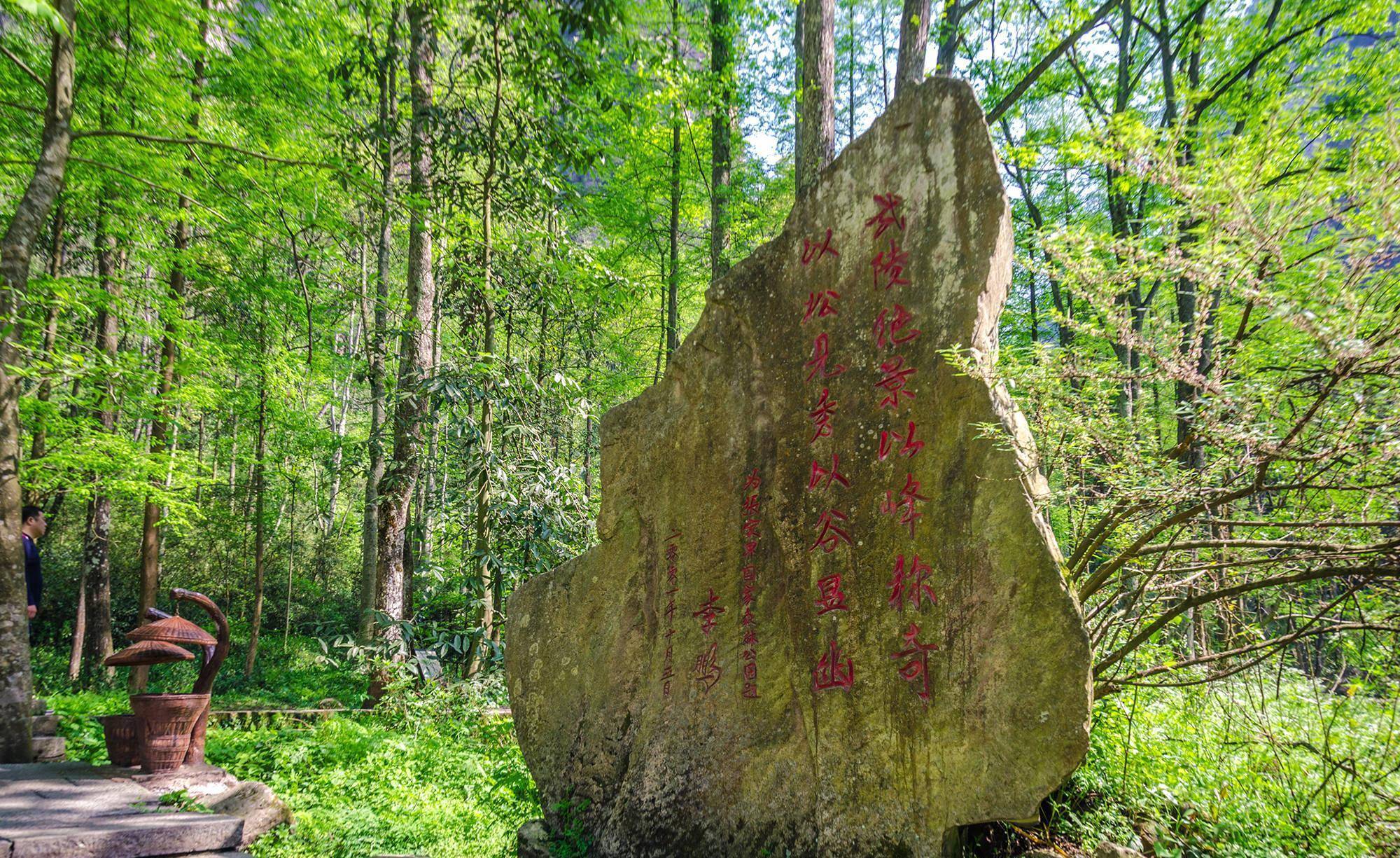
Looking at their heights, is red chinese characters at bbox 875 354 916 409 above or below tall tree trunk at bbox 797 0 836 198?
below

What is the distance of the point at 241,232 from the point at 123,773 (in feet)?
18.0

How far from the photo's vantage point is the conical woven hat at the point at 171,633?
445cm

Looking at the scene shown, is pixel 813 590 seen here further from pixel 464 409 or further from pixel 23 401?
pixel 23 401

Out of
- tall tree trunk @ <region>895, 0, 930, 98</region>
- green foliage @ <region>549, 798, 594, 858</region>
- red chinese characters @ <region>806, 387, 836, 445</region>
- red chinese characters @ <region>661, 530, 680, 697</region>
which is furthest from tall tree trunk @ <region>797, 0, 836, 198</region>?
green foliage @ <region>549, 798, 594, 858</region>

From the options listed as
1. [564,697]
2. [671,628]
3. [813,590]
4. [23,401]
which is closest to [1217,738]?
[813,590]

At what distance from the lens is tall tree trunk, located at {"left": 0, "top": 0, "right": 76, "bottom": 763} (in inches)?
180

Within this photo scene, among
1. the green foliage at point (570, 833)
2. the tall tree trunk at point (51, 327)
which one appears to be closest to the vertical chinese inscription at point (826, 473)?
the green foliage at point (570, 833)

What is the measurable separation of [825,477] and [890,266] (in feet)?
3.51

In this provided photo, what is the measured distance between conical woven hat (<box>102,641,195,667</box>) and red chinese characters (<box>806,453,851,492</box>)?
381 cm

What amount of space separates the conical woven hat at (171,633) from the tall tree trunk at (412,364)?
2.23 meters

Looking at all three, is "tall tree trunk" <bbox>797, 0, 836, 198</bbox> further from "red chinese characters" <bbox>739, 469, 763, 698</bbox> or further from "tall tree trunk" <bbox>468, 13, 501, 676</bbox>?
"red chinese characters" <bbox>739, 469, 763, 698</bbox>

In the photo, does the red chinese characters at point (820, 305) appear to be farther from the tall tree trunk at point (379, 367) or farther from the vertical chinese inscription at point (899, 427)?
the tall tree trunk at point (379, 367)

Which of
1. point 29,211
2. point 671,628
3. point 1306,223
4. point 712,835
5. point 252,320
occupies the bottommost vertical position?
point 712,835

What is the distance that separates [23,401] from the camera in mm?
6289
